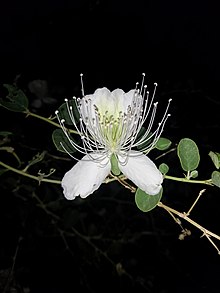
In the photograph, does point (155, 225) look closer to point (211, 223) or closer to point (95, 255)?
point (211, 223)

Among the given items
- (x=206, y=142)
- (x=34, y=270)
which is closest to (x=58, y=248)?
(x=34, y=270)

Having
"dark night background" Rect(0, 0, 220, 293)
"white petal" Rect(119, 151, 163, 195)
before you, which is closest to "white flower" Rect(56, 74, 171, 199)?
"white petal" Rect(119, 151, 163, 195)

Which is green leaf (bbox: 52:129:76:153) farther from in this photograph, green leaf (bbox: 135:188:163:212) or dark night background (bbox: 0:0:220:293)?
dark night background (bbox: 0:0:220:293)

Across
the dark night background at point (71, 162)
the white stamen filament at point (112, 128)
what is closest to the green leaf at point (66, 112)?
the white stamen filament at point (112, 128)

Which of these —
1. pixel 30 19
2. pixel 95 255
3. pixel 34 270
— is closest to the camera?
pixel 95 255

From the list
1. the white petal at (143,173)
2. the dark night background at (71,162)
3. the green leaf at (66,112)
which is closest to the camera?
the white petal at (143,173)

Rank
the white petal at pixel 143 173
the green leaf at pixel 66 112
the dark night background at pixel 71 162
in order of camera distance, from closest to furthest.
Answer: the white petal at pixel 143 173
the green leaf at pixel 66 112
the dark night background at pixel 71 162

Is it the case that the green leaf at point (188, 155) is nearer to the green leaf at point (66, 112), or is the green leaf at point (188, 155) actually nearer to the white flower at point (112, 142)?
the white flower at point (112, 142)
